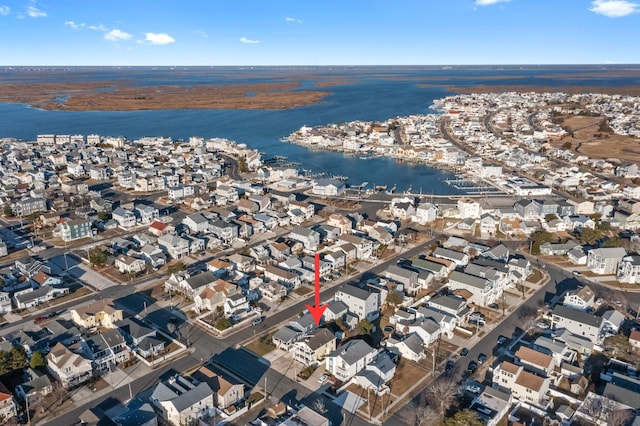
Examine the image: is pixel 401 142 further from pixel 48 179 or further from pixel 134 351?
pixel 134 351

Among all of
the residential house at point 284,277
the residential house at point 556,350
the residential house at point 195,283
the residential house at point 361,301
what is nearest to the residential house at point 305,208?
the residential house at point 284,277

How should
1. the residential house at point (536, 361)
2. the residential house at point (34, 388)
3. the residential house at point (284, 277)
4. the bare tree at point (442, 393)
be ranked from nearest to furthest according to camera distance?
the bare tree at point (442, 393), the residential house at point (34, 388), the residential house at point (536, 361), the residential house at point (284, 277)

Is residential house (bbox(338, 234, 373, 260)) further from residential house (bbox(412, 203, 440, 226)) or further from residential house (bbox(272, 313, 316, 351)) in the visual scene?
residential house (bbox(272, 313, 316, 351))

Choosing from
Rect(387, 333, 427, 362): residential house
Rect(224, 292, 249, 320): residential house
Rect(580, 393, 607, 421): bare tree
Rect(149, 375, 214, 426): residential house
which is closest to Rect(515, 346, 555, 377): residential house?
Rect(580, 393, 607, 421): bare tree

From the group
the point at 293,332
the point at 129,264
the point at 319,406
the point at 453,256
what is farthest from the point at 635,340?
the point at 129,264

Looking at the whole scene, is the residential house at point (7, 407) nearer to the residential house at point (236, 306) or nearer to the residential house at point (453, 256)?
the residential house at point (236, 306)

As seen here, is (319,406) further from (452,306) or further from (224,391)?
(452,306)
